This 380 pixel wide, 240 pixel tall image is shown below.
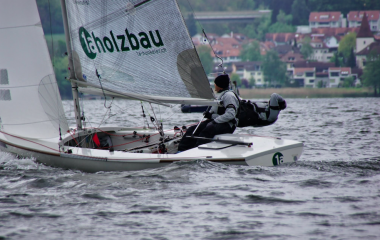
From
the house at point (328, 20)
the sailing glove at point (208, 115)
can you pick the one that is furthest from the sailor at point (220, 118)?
the house at point (328, 20)

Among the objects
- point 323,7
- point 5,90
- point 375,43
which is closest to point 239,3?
point 323,7

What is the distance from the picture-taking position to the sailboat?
668 centimetres

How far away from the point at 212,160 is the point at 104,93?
6.98 feet

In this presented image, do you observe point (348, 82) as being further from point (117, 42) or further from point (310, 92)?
point (117, 42)

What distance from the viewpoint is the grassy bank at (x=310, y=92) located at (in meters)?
58.4

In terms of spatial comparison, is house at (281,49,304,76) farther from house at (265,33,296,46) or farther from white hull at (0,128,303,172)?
white hull at (0,128,303,172)

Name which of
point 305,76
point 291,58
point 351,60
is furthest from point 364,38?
point 305,76

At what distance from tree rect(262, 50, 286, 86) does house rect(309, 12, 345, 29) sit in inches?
1122

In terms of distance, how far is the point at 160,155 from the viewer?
6.55m

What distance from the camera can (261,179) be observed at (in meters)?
6.00

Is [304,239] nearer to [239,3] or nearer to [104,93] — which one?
[104,93]

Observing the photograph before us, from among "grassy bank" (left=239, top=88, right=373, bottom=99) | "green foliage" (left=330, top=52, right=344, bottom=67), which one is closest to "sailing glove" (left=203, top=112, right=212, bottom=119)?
"grassy bank" (left=239, top=88, right=373, bottom=99)

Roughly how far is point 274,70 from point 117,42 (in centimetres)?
6623

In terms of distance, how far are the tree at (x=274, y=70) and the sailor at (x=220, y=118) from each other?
63.7 metres
